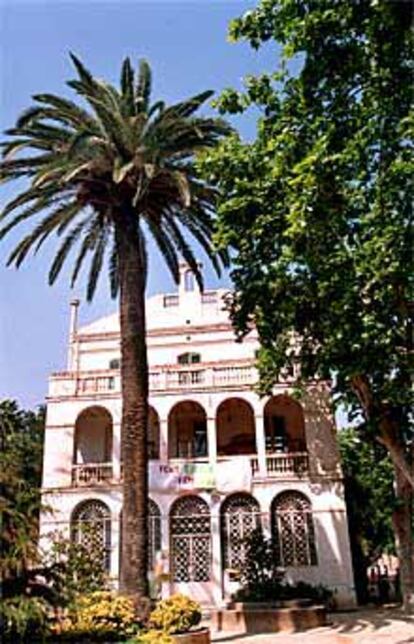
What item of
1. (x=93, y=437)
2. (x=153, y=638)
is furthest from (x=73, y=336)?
(x=153, y=638)

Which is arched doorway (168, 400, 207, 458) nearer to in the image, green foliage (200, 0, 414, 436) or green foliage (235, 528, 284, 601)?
green foliage (235, 528, 284, 601)

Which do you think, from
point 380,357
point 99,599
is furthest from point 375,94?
point 99,599

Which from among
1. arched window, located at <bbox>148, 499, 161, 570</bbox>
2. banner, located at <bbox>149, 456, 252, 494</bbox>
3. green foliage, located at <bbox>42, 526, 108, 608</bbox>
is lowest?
green foliage, located at <bbox>42, 526, 108, 608</bbox>

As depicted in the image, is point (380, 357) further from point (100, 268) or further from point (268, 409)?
point (268, 409)

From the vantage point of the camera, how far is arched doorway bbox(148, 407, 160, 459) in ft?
91.1

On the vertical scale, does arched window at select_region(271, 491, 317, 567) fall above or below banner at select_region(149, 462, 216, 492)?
below

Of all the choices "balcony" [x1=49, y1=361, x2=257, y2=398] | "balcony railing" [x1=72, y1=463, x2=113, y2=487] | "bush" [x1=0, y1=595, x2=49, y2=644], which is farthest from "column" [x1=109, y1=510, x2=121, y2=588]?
"bush" [x1=0, y1=595, x2=49, y2=644]

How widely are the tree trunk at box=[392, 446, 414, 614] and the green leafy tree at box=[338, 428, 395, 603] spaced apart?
10.8ft

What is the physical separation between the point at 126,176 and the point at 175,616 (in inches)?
438

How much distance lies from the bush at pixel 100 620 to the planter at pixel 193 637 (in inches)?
37.2

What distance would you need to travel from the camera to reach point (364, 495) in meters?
31.0

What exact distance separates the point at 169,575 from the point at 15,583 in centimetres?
1468

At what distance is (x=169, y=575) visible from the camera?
951 inches

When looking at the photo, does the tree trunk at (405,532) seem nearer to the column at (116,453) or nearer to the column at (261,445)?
the column at (261,445)
